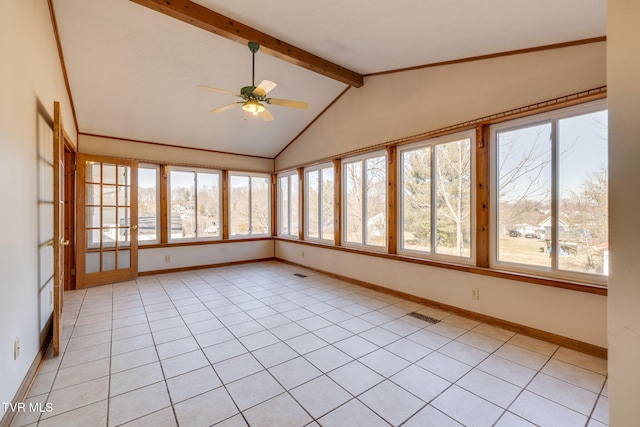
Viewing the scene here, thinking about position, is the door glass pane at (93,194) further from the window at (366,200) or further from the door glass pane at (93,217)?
the window at (366,200)

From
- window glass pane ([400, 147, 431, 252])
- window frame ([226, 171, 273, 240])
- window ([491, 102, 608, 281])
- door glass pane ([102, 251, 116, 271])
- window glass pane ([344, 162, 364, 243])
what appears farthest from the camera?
window frame ([226, 171, 273, 240])

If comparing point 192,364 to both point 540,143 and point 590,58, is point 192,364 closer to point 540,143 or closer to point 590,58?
point 540,143

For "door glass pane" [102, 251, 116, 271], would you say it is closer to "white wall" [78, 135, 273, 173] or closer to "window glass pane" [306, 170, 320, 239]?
"white wall" [78, 135, 273, 173]

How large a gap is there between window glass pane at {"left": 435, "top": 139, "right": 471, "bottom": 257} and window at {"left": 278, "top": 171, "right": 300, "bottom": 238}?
136 inches

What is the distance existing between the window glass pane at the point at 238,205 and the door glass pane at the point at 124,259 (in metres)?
2.05

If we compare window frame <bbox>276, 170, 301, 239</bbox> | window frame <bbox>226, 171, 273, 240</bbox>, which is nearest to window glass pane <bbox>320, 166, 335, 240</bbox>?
window frame <bbox>276, 170, 301, 239</bbox>

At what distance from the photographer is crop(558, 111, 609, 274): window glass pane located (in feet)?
8.42

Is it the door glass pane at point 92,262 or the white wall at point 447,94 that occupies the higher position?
the white wall at point 447,94

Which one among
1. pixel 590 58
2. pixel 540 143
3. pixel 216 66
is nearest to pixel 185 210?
pixel 216 66

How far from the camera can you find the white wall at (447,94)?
8.77 ft

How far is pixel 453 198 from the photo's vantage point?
12.0ft

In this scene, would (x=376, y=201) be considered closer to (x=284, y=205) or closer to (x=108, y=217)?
(x=284, y=205)

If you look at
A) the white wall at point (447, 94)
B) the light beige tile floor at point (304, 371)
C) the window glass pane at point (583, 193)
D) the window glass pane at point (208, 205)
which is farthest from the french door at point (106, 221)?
the window glass pane at point (583, 193)

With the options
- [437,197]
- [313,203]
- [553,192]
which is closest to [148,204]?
[313,203]
